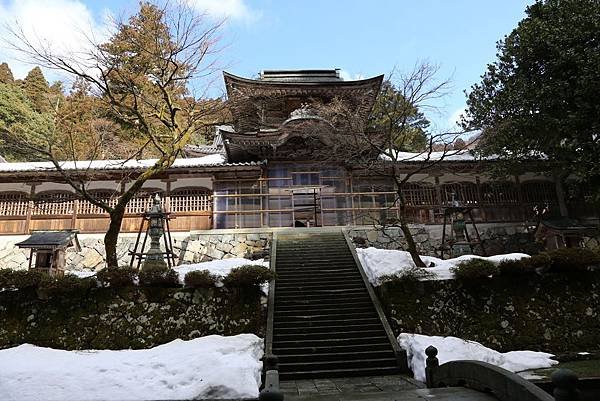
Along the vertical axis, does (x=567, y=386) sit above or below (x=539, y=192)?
below

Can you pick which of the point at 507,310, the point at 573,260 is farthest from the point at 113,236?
the point at 573,260

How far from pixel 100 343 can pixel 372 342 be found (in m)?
6.55

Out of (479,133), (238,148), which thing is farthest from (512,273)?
(238,148)

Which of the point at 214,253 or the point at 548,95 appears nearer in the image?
the point at 548,95

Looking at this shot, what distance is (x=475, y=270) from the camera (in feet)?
32.8

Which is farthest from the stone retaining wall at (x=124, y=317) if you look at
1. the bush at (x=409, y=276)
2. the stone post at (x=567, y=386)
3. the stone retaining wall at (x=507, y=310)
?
the stone post at (x=567, y=386)

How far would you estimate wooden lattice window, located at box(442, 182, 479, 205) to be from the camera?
59.6 feet

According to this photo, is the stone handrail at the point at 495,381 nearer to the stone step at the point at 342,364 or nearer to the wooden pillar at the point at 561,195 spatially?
the stone step at the point at 342,364

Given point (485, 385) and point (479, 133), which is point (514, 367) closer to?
point (485, 385)

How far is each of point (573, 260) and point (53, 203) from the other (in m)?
20.1

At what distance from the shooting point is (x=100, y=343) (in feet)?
30.4

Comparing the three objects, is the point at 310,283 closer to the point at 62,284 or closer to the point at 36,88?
the point at 62,284

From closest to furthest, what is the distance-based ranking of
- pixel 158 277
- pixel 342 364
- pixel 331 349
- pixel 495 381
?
pixel 495 381
pixel 342 364
pixel 331 349
pixel 158 277

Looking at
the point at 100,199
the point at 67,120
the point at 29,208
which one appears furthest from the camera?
the point at 67,120
